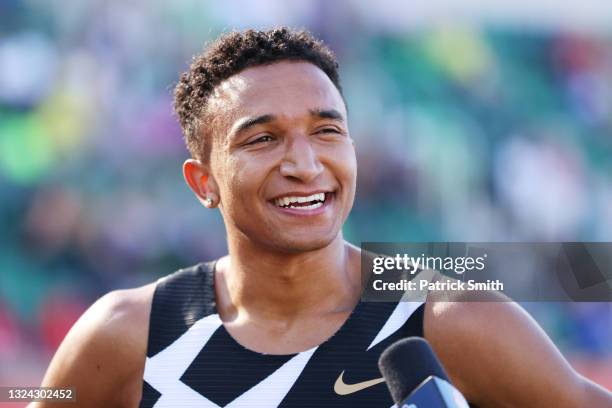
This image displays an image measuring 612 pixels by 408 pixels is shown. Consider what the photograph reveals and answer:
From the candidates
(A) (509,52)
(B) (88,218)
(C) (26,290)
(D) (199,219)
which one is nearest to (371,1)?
(A) (509,52)

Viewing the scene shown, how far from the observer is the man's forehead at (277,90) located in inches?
124

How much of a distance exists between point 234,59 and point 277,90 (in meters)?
0.29

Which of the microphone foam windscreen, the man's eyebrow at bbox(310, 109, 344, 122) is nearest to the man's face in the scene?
the man's eyebrow at bbox(310, 109, 344, 122)

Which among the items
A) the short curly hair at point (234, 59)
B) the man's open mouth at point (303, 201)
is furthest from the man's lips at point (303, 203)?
the short curly hair at point (234, 59)

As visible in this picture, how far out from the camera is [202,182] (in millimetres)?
3521

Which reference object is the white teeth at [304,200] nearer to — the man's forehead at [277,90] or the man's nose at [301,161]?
the man's nose at [301,161]

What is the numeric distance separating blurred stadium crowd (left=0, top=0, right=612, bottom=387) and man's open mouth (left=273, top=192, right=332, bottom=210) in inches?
234

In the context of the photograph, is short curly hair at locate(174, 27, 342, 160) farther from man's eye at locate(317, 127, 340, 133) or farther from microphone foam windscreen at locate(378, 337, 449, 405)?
microphone foam windscreen at locate(378, 337, 449, 405)

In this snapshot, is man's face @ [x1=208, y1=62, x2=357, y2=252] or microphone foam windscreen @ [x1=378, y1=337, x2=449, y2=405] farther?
man's face @ [x1=208, y1=62, x2=357, y2=252]

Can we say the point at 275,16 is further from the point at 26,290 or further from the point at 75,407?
the point at 75,407

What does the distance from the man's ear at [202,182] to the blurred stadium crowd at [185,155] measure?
5.43m

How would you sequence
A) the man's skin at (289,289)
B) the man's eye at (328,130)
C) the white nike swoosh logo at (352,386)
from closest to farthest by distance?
the man's skin at (289,289) < the white nike swoosh logo at (352,386) < the man's eye at (328,130)

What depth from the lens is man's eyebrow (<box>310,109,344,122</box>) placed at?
3125 mm

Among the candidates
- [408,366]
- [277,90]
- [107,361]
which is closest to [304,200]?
[277,90]
